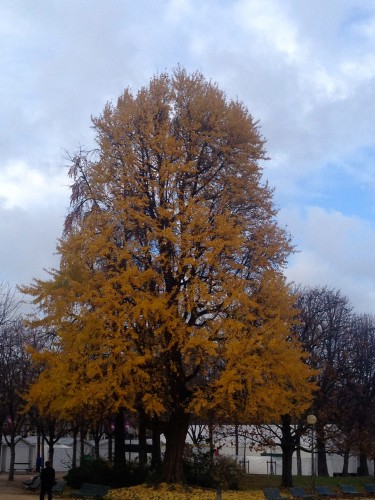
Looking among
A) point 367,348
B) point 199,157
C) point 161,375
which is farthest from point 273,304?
point 367,348

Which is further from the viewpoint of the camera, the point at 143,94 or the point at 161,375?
the point at 143,94

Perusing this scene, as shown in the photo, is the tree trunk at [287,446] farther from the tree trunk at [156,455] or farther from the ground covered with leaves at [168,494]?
the ground covered with leaves at [168,494]

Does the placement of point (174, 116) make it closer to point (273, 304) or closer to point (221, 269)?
point (221, 269)

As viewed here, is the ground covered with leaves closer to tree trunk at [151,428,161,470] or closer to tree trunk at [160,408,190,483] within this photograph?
tree trunk at [160,408,190,483]

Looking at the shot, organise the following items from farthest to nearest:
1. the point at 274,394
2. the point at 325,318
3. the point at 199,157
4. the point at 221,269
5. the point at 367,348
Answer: the point at 367,348 → the point at 325,318 → the point at 199,157 → the point at 221,269 → the point at 274,394

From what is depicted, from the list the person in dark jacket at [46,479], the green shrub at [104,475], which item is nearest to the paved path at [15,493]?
the green shrub at [104,475]

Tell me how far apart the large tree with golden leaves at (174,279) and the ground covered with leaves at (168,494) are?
940 millimetres

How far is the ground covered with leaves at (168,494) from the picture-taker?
77.2ft

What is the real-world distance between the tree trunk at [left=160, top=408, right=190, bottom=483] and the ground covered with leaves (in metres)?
0.65

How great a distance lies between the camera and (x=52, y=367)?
24234mm

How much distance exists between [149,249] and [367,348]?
29023mm

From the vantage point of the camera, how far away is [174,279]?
25781 millimetres

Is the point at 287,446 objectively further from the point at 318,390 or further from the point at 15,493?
the point at 15,493

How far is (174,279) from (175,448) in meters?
6.62
